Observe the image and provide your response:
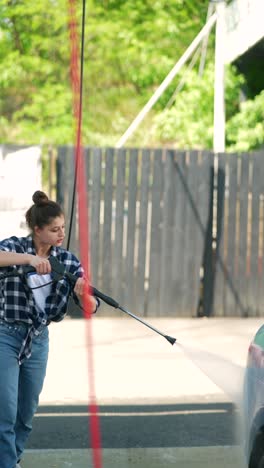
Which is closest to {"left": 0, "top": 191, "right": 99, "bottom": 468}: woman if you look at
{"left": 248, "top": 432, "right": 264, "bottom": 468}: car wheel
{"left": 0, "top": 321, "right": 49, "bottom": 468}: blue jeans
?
{"left": 0, "top": 321, "right": 49, "bottom": 468}: blue jeans

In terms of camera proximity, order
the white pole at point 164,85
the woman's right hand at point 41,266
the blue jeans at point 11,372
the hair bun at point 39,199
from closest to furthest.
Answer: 1. the woman's right hand at point 41,266
2. the blue jeans at point 11,372
3. the hair bun at point 39,199
4. the white pole at point 164,85

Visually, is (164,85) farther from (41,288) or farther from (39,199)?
(41,288)

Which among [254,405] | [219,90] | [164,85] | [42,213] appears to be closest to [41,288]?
[42,213]

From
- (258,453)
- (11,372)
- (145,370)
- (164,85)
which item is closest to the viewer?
(258,453)

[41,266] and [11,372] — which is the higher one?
[41,266]

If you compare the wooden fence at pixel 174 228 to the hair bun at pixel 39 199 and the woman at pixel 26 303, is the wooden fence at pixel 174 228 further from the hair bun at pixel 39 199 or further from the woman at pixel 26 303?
the woman at pixel 26 303

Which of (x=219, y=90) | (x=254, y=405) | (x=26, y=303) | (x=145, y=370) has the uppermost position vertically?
(x=219, y=90)

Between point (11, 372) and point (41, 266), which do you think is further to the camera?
point (11, 372)

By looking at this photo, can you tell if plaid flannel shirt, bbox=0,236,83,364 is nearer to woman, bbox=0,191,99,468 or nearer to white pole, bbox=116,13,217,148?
woman, bbox=0,191,99,468

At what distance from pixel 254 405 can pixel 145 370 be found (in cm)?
508

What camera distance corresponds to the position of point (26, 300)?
5.14m

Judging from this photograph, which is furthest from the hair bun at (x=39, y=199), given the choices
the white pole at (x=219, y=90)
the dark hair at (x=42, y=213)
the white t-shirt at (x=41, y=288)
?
the white pole at (x=219, y=90)

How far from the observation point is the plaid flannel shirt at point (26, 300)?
201 inches

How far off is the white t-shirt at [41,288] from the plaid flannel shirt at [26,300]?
2 cm
